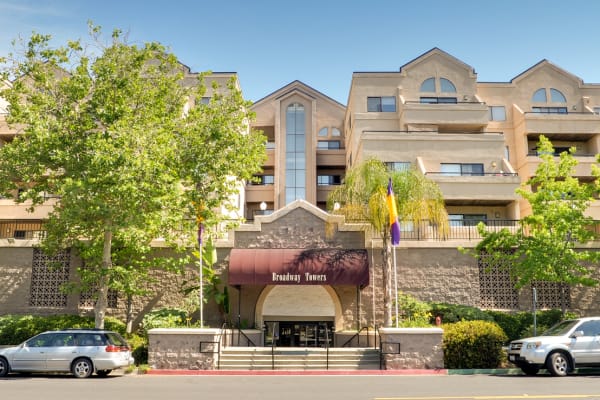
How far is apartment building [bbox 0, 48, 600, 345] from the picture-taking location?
23281mm

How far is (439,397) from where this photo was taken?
11.8 metres

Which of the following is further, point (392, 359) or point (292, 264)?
point (292, 264)

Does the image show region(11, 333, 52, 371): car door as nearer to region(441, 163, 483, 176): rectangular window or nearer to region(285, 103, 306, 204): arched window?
region(441, 163, 483, 176): rectangular window

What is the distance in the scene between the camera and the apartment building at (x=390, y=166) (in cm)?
2328

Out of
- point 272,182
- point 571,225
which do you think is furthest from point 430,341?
point 272,182

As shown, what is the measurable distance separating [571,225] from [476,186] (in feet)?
41.1

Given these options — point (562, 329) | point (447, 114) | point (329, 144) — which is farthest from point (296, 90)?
point (562, 329)

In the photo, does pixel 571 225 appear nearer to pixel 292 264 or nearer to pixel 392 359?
pixel 392 359

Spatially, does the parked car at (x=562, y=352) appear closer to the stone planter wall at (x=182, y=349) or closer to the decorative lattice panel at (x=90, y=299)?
the stone planter wall at (x=182, y=349)

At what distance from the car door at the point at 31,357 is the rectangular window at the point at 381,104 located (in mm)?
30048

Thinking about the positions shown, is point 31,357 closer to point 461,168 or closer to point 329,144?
point 461,168

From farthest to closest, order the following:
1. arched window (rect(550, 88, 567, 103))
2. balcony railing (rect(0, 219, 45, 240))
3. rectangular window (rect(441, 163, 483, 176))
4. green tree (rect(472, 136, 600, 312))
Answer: arched window (rect(550, 88, 567, 103)) < rectangular window (rect(441, 163, 483, 176)) < balcony railing (rect(0, 219, 45, 240)) < green tree (rect(472, 136, 600, 312))

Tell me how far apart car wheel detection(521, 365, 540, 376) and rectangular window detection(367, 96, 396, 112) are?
26.8 meters

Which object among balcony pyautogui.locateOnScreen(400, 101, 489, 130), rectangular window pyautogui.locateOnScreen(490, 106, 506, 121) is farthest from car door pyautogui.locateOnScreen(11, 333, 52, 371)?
rectangular window pyautogui.locateOnScreen(490, 106, 506, 121)
